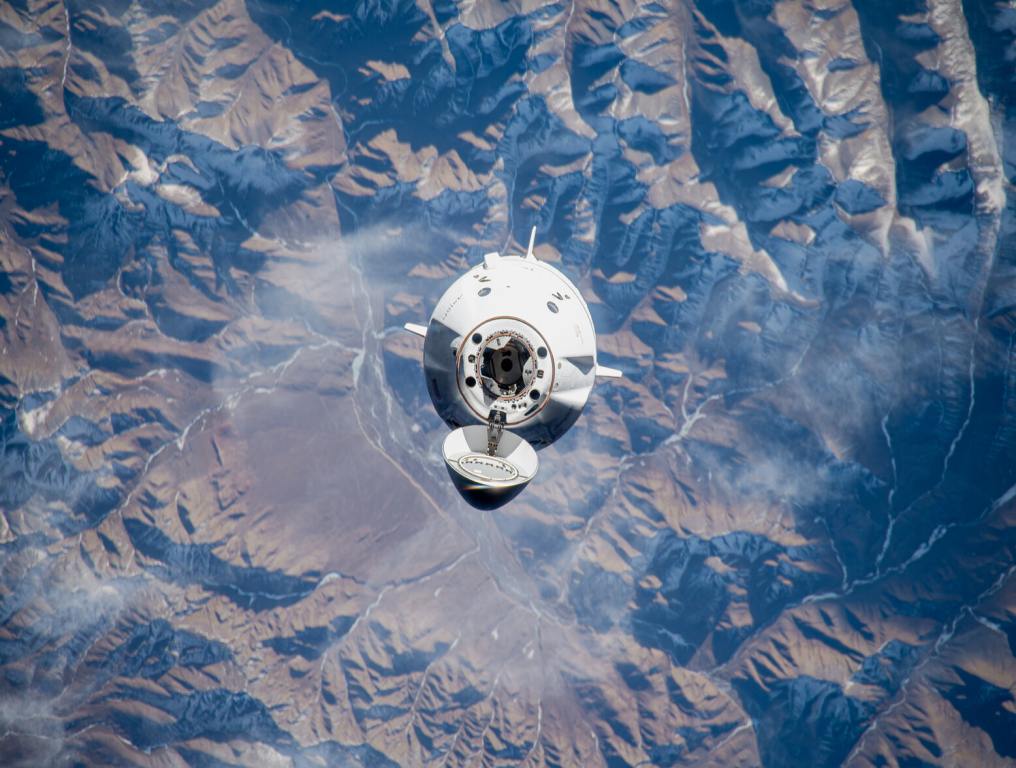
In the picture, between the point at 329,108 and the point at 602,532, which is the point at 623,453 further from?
the point at 329,108

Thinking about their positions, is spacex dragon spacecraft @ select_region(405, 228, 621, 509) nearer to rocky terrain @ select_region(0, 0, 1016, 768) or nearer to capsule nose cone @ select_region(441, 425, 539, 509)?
capsule nose cone @ select_region(441, 425, 539, 509)

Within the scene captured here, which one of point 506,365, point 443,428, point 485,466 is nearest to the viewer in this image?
point 485,466

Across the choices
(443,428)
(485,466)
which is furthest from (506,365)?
(443,428)

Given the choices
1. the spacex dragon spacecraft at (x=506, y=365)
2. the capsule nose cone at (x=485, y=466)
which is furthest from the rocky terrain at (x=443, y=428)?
the capsule nose cone at (x=485, y=466)

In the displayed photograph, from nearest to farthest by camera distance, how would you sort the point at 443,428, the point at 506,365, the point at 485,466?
the point at 485,466 < the point at 506,365 < the point at 443,428

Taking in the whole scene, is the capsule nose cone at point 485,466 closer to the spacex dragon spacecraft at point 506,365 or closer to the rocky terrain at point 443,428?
the spacex dragon spacecraft at point 506,365

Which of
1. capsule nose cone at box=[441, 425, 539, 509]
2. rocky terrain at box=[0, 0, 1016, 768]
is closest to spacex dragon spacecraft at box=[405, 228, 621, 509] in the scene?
capsule nose cone at box=[441, 425, 539, 509]

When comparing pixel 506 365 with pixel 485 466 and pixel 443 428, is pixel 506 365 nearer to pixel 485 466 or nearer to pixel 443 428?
pixel 485 466
